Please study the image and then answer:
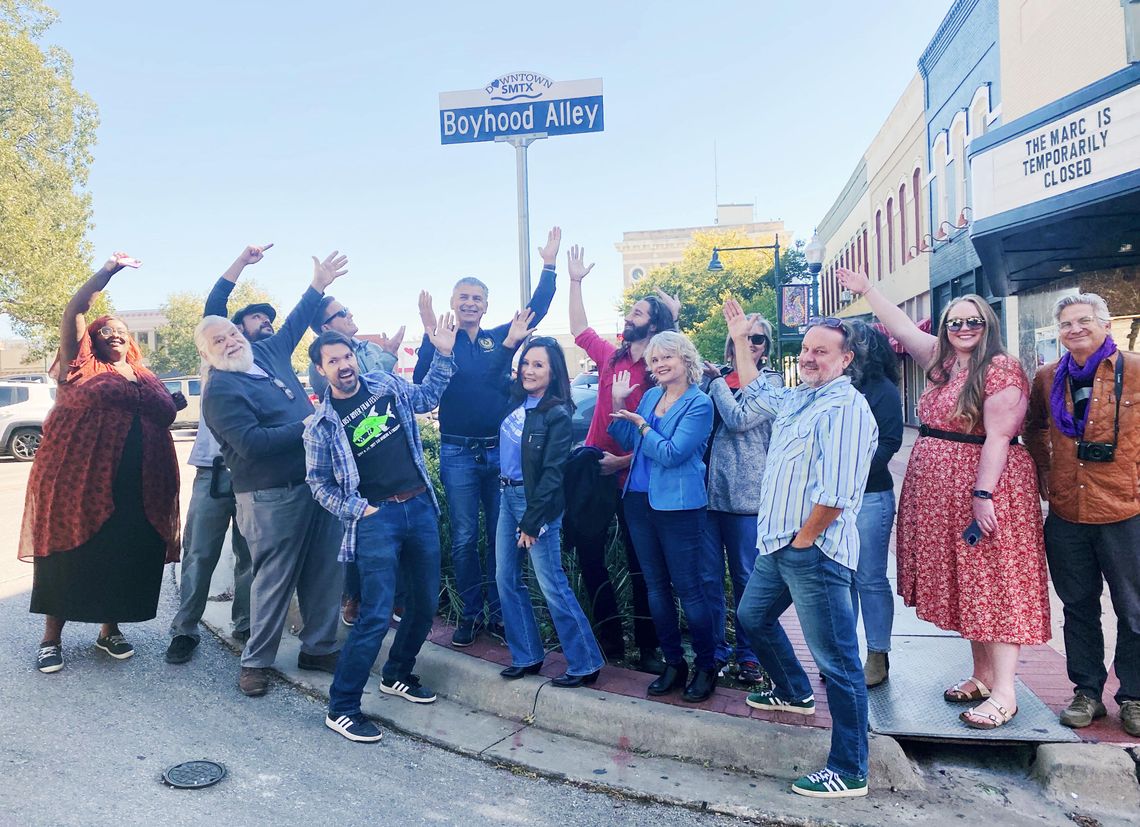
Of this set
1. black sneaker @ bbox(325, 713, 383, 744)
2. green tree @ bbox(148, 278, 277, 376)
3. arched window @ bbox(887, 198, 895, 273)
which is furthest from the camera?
green tree @ bbox(148, 278, 277, 376)

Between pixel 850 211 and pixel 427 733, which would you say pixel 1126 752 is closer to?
pixel 427 733

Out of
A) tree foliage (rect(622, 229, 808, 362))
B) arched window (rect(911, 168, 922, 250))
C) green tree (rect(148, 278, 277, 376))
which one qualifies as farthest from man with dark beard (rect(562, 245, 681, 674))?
green tree (rect(148, 278, 277, 376))

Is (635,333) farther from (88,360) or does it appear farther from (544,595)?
(88,360)

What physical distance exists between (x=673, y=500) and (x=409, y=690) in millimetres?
1684

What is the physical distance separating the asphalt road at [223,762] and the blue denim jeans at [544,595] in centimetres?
67

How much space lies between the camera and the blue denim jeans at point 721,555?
163 inches

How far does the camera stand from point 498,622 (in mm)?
4891

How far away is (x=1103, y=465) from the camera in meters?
3.55

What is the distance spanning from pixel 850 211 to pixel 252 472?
32.0 meters

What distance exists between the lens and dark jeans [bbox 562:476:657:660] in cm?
441

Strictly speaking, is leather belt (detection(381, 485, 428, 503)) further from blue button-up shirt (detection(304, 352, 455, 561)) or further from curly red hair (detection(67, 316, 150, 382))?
curly red hair (detection(67, 316, 150, 382))

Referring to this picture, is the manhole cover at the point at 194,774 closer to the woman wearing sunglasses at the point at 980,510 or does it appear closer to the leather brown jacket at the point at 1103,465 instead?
the woman wearing sunglasses at the point at 980,510

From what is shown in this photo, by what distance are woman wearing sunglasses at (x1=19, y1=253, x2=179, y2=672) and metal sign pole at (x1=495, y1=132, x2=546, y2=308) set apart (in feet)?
7.90

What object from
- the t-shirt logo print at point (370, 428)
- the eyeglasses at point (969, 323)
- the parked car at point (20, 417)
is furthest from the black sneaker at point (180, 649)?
the parked car at point (20, 417)
